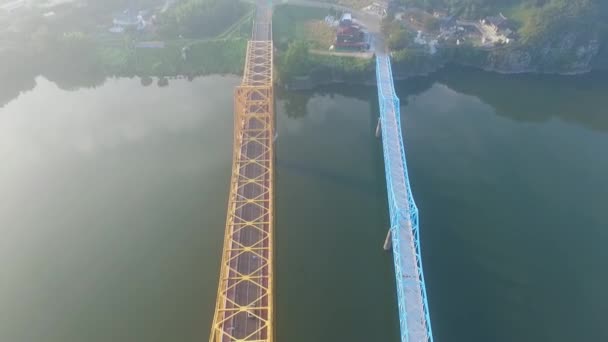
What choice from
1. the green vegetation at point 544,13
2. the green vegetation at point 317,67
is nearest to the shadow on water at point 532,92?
the green vegetation at point 317,67

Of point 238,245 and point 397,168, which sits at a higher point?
point 397,168

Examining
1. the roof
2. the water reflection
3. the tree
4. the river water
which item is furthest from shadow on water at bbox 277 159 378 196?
the roof

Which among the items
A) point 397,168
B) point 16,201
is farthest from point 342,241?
point 16,201

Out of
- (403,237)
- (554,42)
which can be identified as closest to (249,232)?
(403,237)

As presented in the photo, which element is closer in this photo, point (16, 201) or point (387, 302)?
point (387, 302)

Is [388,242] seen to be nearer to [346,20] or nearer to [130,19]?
[346,20]

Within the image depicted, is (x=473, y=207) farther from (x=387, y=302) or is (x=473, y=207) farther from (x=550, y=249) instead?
(x=387, y=302)
